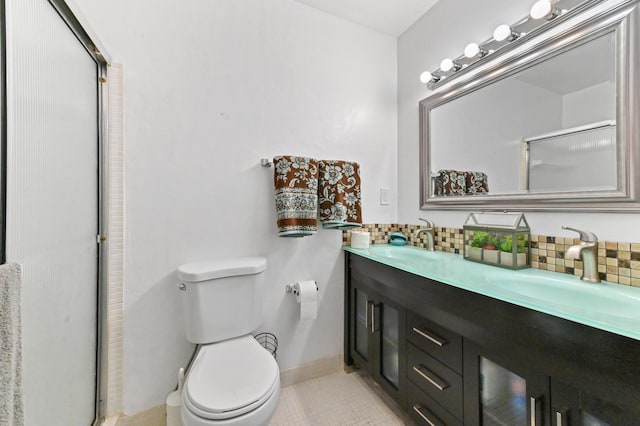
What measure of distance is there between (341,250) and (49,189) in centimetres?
146

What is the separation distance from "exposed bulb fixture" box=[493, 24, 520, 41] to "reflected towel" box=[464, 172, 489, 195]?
65 centimetres

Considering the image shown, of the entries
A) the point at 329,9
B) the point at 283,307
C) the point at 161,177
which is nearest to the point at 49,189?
the point at 161,177

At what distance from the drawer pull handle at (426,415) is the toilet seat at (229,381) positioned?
67cm

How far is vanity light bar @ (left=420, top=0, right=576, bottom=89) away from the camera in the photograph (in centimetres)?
107

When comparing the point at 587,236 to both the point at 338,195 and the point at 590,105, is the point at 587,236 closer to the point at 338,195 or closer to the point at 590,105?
the point at 590,105

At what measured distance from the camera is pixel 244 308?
135cm

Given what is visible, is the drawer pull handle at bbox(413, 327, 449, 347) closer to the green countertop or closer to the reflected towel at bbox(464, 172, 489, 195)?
the green countertop

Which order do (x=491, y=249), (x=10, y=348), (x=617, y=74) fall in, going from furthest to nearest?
1. (x=491, y=249)
2. (x=617, y=74)
3. (x=10, y=348)

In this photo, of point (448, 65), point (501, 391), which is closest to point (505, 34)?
point (448, 65)

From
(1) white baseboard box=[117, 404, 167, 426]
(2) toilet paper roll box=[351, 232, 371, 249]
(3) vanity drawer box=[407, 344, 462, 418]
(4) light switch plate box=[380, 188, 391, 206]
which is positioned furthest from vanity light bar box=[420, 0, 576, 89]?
(1) white baseboard box=[117, 404, 167, 426]

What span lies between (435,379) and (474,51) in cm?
161

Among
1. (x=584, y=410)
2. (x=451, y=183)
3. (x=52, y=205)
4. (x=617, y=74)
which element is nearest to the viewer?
(x=584, y=410)

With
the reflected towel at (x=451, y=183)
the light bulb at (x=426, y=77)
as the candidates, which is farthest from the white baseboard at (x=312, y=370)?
the light bulb at (x=426, y=77)

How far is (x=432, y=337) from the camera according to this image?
1.11 metres
